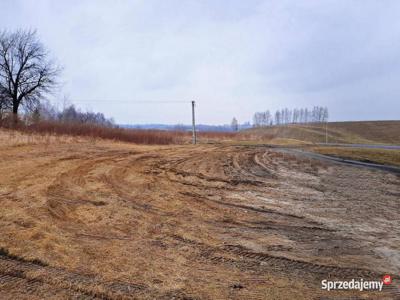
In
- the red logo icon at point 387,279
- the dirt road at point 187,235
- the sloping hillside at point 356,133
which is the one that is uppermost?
the sloping hillside at point 356,133

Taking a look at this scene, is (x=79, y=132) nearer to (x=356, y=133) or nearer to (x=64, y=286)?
(x=64, y=286)

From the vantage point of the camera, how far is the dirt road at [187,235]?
3.49 meters

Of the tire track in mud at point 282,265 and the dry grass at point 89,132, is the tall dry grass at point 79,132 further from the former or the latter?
the tire track in mud at point 282,265

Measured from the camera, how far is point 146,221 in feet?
19.1

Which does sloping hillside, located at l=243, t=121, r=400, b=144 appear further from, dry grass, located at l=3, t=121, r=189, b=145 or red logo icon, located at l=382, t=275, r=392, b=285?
red logo icon, located at l=382, t=275, r=392, b=285

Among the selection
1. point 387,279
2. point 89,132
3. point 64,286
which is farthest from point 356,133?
point 64,286

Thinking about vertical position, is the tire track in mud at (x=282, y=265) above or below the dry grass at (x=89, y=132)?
below

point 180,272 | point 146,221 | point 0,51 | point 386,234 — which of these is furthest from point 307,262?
point 0,51

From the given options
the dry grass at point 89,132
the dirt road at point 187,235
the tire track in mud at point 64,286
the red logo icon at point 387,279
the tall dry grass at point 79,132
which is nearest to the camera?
the tire track in mud at point 64,286

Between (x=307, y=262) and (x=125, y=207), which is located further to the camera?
(x=125, y=207)

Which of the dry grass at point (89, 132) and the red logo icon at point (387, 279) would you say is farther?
the dry grass at point (89, 132)

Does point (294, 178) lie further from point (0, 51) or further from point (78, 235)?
point (0, 51)

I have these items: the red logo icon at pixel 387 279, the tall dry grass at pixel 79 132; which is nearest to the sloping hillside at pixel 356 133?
Result: the tall dry grass at pixel 79 132

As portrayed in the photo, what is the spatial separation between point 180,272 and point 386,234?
4194mm
